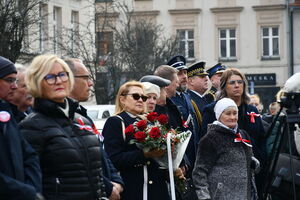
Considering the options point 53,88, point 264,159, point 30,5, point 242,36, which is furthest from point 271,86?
point 53,88

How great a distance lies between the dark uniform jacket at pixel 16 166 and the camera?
15.7 feet

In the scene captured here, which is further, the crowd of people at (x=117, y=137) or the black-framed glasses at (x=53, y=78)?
the black-framed glasses at (x=53, y=78)

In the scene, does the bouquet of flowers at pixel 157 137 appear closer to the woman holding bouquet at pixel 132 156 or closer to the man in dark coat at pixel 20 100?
the woman holding bouquet at pixel 132 156

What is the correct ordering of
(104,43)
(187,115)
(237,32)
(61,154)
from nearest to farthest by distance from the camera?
(61,154), (187,115), (104,43), (237,32)

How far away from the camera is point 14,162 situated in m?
4.94

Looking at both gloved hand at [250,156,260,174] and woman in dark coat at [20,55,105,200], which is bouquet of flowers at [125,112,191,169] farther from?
woman in dark coat at [20,55,105,200]

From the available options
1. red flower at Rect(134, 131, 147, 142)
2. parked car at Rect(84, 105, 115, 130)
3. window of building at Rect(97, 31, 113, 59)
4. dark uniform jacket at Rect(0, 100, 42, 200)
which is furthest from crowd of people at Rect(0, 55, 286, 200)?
window of building at Rect(97, 31, 113, 59)

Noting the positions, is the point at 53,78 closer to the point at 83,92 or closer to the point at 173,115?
the point at 83,92

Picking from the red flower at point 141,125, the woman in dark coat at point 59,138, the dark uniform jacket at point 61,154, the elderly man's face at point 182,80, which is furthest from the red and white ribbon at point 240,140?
the dark uniform jacket at point 61,154

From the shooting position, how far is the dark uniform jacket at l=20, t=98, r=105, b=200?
5469mm

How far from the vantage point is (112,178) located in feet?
21.3

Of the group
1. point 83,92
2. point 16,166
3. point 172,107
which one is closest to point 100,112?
point 172,107

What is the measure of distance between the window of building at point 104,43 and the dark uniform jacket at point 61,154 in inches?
1050

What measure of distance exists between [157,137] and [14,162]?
244cm
